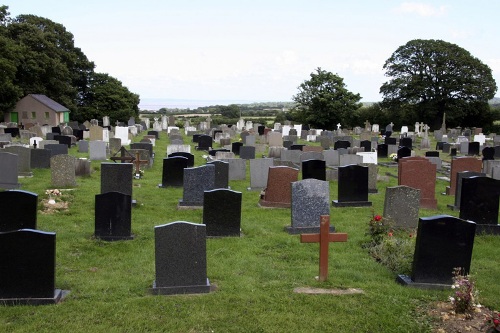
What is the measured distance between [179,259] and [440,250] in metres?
4.00

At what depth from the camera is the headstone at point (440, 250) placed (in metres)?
8.12

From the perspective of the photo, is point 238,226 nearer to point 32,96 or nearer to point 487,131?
point 32,96

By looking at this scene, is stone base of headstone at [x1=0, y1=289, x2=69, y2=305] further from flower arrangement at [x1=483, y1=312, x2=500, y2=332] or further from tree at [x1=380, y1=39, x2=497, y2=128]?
tree at [x1=380, y1=39, x2=497, y2=128]

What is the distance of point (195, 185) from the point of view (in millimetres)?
13766

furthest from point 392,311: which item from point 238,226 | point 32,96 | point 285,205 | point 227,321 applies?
point 32,96

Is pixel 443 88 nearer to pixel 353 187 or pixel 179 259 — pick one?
pixel 353 187

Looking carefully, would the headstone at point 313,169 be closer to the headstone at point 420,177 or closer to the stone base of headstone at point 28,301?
the headstone at point 420,177

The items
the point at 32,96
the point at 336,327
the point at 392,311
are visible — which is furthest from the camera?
the point at 32,96

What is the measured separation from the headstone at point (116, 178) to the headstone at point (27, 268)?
6.35 metres

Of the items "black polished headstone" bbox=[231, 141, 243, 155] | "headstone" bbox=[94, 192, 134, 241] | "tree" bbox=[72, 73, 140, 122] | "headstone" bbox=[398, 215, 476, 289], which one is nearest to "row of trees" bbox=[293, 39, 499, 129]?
"tree" bbox=[72, 73, 140, 122]

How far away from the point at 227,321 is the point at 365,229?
19.1ft

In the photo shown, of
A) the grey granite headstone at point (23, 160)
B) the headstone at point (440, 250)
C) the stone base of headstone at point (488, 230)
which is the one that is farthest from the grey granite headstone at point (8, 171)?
the stone base of headstone at point (488, 230)

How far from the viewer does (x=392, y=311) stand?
7121 millimetres

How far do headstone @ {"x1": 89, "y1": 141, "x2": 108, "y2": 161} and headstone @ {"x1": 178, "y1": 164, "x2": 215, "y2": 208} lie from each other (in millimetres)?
9775
